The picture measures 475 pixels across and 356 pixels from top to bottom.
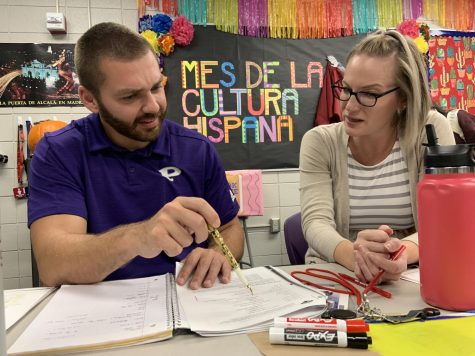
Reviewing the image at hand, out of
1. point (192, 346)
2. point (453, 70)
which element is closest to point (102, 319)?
point (192, 346)

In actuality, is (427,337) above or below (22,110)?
below

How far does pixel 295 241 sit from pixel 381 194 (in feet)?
1.20

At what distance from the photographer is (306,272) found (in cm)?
101

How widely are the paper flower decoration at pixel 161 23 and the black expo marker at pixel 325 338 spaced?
2.85m

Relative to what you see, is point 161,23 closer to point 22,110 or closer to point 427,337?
point 22,110

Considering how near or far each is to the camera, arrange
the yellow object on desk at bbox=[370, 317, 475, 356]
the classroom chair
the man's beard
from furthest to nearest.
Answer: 1. the classroom chair
2. the man's beard
3. the yellow object on desk at bbox=[370, 317, 475, 356]

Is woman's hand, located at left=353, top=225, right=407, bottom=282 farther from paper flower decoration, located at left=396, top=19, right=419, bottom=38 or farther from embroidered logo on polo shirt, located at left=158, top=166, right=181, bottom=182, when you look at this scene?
paper flower decoration, located at left=396, top=19, right=419, bottom=38

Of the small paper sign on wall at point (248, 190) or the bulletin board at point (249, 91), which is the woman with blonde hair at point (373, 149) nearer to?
the small paper sign on wall at point (248, 190)

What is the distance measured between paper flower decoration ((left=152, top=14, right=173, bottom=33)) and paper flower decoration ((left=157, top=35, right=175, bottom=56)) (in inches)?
2.1

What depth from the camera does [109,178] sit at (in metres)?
1.22

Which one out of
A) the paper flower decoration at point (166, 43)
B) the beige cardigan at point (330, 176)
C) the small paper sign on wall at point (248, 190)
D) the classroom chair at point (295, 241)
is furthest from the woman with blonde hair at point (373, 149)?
the paper flower decoration at point (166, 43)

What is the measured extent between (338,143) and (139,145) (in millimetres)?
634

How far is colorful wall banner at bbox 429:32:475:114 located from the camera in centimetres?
361

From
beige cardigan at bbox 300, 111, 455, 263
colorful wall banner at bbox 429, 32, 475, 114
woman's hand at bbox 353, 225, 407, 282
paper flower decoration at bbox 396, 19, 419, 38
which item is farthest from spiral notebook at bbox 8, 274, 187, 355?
colorful wall banner at bbox 429, 32, 475, 114
